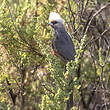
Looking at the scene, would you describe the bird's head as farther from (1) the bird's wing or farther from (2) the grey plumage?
(1) the bird's wing

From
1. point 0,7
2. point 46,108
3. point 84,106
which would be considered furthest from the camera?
point 84,106

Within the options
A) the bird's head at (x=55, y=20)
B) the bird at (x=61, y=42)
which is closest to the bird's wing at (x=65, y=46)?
the bird at (x=61, y=42)

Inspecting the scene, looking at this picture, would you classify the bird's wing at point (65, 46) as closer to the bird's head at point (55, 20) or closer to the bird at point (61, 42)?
the bird at point (61, 42)

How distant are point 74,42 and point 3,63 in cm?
89

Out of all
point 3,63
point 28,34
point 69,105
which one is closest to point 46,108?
point 69,105

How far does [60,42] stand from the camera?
2.49 metres

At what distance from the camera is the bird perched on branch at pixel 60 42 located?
2.45m

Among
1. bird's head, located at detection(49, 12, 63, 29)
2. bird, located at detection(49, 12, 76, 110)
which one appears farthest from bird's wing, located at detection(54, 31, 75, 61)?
bird's head, located at detection(49, 12, 63, 29)

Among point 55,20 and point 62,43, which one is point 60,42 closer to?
point 62,43

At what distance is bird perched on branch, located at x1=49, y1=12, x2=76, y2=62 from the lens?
96.3 inches

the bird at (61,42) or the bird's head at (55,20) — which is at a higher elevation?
the bird's head at (55,20)

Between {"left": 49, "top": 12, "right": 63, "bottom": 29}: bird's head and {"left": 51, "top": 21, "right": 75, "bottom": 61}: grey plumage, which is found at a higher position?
{"left": 49, "top": 12, "right": 63, "bottom": 29}: bird's head

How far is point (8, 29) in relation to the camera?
2416 millimetres

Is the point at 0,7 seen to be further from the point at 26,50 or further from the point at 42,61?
the point at 42,61
